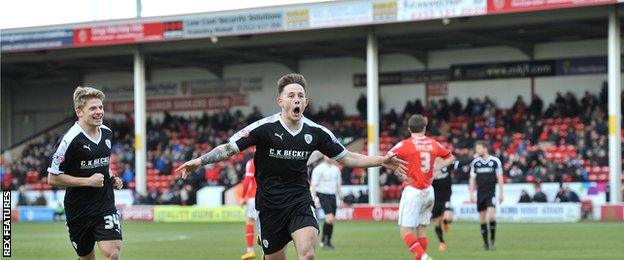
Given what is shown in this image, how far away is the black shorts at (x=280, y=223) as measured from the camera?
9992mm

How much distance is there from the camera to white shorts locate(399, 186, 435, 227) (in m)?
15.4

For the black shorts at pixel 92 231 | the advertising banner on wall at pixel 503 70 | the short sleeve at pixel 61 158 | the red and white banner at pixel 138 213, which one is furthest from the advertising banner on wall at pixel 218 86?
the short sleeve at pixel 61 158

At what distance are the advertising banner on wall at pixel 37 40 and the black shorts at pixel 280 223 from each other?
33223 mm

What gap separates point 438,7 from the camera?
1361 inches

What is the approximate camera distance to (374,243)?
883 inches

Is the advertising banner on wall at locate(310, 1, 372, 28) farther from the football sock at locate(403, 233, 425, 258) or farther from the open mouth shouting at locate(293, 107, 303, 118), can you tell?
the open mouth shouting at locate(293, 107, 303, 118)

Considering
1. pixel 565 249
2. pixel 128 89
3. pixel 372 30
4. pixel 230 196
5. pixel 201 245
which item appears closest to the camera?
pixel 565 249

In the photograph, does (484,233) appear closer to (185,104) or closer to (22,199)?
(22,199)

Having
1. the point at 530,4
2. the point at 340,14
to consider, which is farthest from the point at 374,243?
the point at 340,14

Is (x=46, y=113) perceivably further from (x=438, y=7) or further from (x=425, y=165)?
(x=425, y=165)

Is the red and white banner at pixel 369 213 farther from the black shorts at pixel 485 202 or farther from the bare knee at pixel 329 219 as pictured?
the black shorts at pixel 485 202

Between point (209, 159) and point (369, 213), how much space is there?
26490 millimetres

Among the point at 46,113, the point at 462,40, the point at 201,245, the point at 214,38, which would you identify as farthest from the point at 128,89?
the point at 201,245

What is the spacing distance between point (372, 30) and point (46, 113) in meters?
24.2
